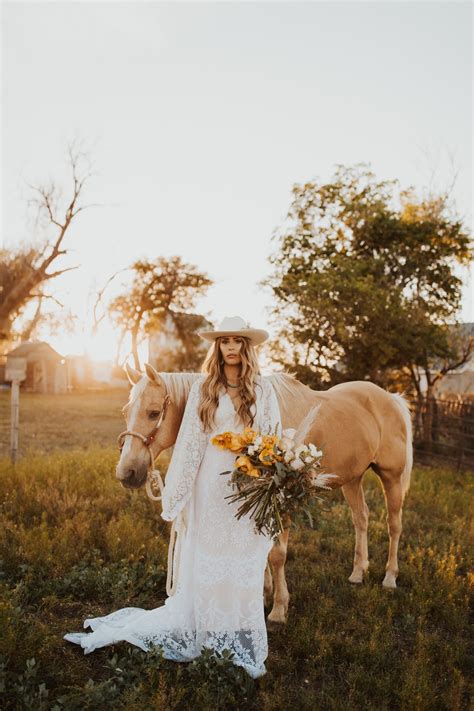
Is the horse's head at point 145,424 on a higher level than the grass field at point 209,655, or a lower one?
higher

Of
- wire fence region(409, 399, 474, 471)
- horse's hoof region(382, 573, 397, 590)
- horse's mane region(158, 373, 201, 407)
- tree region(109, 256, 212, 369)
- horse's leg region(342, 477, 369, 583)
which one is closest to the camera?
horse's mane region(158, 373, 201, 407)

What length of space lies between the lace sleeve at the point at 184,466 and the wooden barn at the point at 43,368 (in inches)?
1370

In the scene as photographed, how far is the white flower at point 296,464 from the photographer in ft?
9.23

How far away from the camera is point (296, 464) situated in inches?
111

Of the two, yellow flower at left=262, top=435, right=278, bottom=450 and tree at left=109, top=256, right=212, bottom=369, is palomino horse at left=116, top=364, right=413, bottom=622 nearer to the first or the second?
yellow flower at left=262, top=435, right=278, bottom=450

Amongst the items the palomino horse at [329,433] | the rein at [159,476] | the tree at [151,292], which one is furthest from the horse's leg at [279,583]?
the tree at [151,292]

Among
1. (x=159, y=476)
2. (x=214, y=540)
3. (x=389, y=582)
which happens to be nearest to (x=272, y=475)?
(x=214, y=540)

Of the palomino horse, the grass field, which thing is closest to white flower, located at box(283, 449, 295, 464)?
the palomino horse

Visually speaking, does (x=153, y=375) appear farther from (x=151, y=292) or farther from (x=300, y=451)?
(x=151, y=292)

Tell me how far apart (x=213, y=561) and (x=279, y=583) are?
906mm

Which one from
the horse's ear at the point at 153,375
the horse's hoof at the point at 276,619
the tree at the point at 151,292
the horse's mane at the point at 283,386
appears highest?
the tree at the point at 151,292

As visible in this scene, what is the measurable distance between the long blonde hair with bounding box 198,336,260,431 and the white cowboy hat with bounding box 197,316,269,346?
0.05 m

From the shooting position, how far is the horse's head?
3311 mm

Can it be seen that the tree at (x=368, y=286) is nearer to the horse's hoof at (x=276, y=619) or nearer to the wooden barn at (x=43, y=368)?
the horse's hoof at (x=276, y=619)
